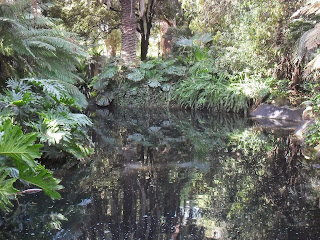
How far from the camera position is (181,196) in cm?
387

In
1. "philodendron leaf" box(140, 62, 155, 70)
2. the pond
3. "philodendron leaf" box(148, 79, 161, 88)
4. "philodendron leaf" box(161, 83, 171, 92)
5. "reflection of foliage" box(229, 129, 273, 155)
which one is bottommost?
the pond

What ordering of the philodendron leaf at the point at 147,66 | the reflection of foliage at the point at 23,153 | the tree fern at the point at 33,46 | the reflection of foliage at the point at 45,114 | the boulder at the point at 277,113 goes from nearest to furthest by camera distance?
the reflection of foliage at the point at 23,153 < the reflection of foliage at the point at 45,114 < the tree fern at the point at 33,46 < the boulder at the point at 277,113 < the philodendron leaf at the point at 147,66

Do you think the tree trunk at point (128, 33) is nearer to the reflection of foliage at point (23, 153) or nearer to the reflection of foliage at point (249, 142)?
the reflection of foliage at point (249, 142)

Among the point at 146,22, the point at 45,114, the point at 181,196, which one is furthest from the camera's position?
the point at 146,22

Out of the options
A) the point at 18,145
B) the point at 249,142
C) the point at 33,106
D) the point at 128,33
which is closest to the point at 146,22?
the point at 128,33

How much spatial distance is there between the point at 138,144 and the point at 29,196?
3.10m

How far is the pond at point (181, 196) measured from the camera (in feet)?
10.0

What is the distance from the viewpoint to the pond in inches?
120

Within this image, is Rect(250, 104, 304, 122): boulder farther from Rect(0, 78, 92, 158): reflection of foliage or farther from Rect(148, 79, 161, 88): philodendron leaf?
Rect(0, 78, 92, 158): reflection of foliage

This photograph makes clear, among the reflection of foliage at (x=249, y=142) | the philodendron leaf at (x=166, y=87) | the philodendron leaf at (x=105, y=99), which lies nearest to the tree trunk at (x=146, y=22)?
the philodendron leaf at (x=105, y=99)

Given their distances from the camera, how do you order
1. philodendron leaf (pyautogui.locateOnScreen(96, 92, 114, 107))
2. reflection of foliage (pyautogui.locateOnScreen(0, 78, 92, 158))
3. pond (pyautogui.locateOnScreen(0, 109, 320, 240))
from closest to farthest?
pond (pyautogui.locateOnScreen(0, 109, 320, 240)) < reflection of foliage (pyautogui.locateOnScreen(0, 78, 92, 158)) < philodendron leaf (pyautogui.locateOnScreen(96, 92, 114, 107))

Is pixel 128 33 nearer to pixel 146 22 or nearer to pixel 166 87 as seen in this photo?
pixel 166 87

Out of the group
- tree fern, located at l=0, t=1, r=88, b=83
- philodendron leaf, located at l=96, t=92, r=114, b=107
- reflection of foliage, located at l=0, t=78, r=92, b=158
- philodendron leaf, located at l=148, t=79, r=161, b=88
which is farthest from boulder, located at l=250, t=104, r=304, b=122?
reflection of foliage, located at l=0, t=78, r=92, b=158

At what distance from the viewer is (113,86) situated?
1414 cm
